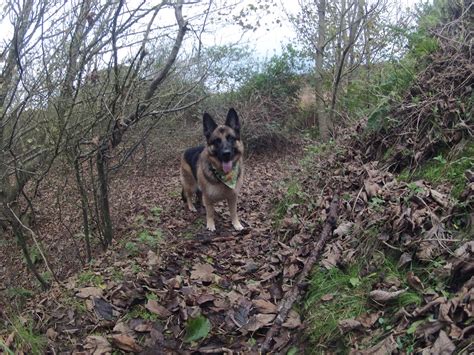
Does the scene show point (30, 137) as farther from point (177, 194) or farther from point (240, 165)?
point (240, 165)

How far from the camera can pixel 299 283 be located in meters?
3.08

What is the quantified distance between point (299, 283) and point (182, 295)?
1024 millimetres

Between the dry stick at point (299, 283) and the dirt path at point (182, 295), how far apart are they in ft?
0.19

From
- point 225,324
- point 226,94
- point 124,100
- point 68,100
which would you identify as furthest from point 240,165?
point 226,94

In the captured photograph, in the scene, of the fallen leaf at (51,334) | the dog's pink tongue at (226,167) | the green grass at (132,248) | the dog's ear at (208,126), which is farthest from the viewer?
the dog's ear at (208,126)

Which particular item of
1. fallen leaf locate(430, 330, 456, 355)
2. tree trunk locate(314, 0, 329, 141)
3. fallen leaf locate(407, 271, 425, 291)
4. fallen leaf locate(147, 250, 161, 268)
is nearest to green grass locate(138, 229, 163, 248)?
fallen leaf locate(147, 250, 161, 268)

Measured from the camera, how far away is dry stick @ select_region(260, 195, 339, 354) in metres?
2.74

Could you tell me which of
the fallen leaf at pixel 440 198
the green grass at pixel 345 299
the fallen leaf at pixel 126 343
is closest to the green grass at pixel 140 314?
the fallen leaf at pixel 126 343

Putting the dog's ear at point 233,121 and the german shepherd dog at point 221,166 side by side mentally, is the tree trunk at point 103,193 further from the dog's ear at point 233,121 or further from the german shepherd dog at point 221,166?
the dog's ear at point 233,121

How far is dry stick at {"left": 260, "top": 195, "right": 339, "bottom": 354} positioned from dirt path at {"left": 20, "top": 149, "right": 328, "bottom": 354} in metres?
0.06

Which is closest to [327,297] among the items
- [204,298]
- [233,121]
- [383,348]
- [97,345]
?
[383,348]

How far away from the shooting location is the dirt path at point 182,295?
2.90 meters

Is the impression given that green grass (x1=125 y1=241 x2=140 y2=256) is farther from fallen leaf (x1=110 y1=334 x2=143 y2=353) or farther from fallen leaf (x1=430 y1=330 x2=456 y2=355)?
fallen leaf (x1=430 y1=330 x2=456 y2=355)

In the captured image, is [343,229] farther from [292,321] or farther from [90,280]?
[90,280]
